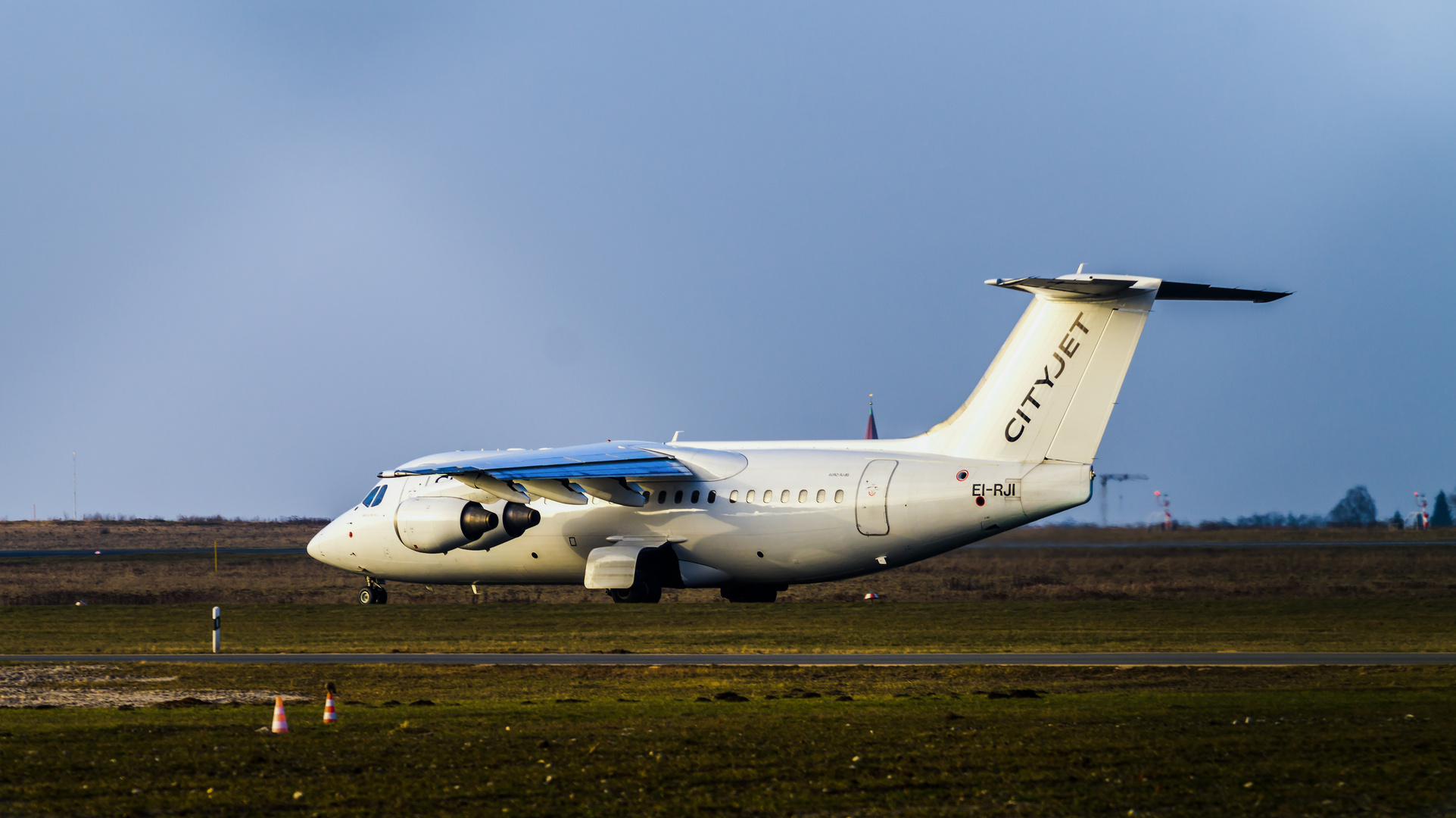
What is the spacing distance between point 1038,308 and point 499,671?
13417 millimetres

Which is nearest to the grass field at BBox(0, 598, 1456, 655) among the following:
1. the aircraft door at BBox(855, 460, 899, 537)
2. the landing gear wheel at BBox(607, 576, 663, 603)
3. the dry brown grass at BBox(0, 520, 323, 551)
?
the landing gear wheel at BBox(607, 576, 663, 603)

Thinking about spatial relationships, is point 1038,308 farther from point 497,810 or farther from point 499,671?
point 497,810

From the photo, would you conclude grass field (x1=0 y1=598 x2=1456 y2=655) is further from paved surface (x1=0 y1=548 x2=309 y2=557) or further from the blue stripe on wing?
paved surface (x1=0 y1=548 x2=309 y2=557)

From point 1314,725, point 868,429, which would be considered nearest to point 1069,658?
point 1314,725

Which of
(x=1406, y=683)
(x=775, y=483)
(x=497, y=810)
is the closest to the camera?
(x=497, y=810)

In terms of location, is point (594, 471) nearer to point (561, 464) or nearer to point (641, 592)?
point (561, 464)

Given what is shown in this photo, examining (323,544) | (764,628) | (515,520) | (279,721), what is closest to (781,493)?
(764,628)

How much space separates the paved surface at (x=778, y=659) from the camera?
797 inches

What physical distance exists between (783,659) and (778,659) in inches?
3.2

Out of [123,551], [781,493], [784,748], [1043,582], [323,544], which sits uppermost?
[123,551]

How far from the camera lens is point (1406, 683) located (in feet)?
57.2

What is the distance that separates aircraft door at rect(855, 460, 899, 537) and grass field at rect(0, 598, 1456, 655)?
165 cm

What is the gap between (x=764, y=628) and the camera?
88.5 feet

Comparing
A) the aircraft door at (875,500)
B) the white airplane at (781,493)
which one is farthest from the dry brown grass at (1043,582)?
the aircraft door at (875,500)
